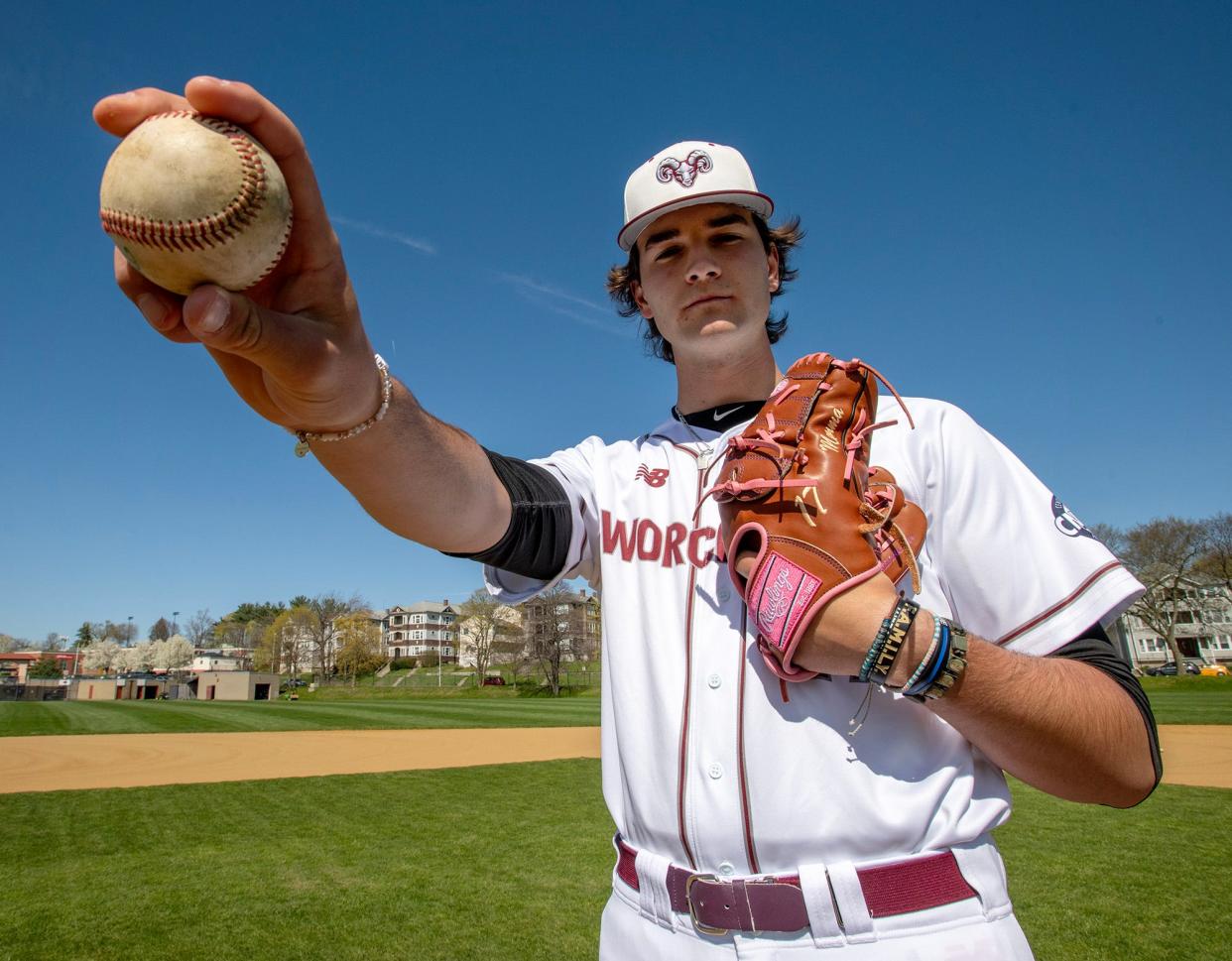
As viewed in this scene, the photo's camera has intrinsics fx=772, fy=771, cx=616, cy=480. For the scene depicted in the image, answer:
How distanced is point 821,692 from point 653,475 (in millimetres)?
682

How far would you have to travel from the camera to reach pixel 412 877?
6211 mm

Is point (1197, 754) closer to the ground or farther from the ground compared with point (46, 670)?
farther from the ground

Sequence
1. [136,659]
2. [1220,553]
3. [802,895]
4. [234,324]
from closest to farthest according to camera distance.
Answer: [234,324], [802,895], [1220,553], [136,659]

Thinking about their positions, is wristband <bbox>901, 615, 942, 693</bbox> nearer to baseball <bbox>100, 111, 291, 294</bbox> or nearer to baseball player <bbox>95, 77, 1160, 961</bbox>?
baseball player <bbox>95, 77, 1160, 961</bbox>

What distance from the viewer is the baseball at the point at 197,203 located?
120 centimetres

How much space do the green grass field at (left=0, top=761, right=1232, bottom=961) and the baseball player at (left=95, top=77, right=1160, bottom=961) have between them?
388 centimetres

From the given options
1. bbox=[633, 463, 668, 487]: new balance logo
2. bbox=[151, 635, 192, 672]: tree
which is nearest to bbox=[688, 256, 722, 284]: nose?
bbox=[633, 463, 668, 487]: new balance logo

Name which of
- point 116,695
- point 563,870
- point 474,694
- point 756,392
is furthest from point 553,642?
point 756,392

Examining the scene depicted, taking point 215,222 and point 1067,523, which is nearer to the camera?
point 215,222

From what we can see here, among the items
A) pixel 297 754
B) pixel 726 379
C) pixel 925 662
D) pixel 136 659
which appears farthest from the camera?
pixel 136 659

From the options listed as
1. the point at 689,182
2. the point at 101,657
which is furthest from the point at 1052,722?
the point at 101,657

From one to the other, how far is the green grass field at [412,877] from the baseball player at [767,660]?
388 cm

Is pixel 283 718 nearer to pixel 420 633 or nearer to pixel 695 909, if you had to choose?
pixel 695 909

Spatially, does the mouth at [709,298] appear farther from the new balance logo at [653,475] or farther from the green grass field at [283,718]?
the green grass field at [283,718]
